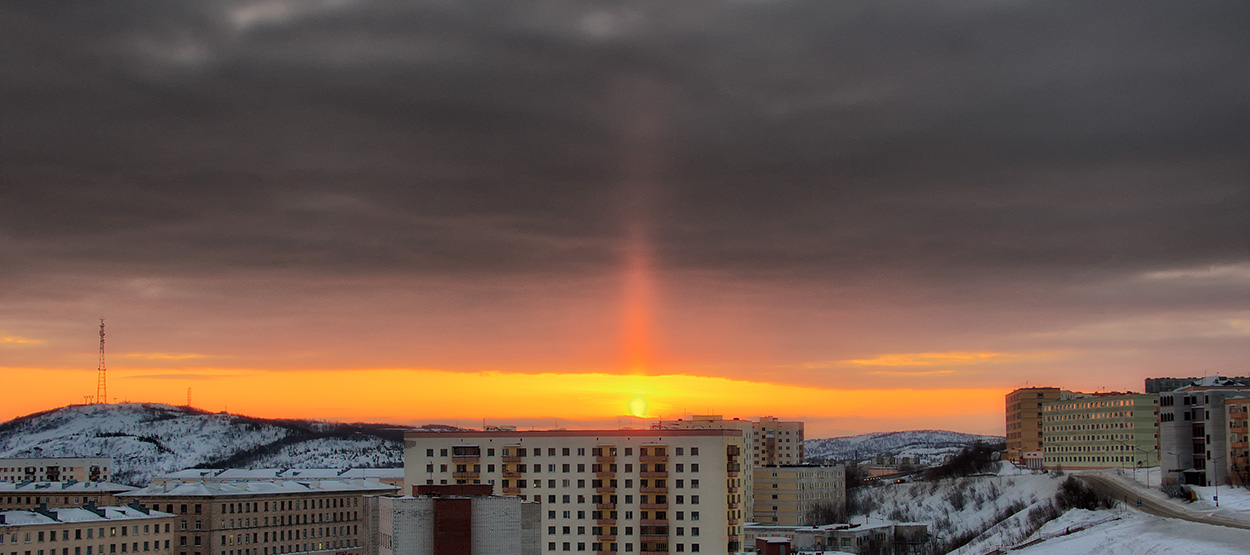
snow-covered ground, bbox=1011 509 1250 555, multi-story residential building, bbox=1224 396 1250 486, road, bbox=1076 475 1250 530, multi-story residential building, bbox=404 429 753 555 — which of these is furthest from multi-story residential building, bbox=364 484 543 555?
multi-story residential building, bbox=1224 396 1250 486

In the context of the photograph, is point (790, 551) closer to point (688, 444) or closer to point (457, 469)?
point (688, 444)

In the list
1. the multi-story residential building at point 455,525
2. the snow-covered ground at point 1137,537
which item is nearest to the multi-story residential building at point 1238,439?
the snow-covered ground at point 1137,537

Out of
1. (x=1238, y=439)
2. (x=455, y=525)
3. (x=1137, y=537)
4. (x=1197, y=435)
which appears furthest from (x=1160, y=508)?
(x=455, y=525)

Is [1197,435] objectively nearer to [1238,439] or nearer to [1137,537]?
[1238,439]

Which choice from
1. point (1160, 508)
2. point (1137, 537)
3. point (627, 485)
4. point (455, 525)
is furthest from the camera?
point (627, 485)

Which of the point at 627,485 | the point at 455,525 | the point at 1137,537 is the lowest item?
the point at 1137,537

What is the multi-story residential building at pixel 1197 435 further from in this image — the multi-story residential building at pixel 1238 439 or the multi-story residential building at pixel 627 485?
the multi-story residential building at pixel 627 485
